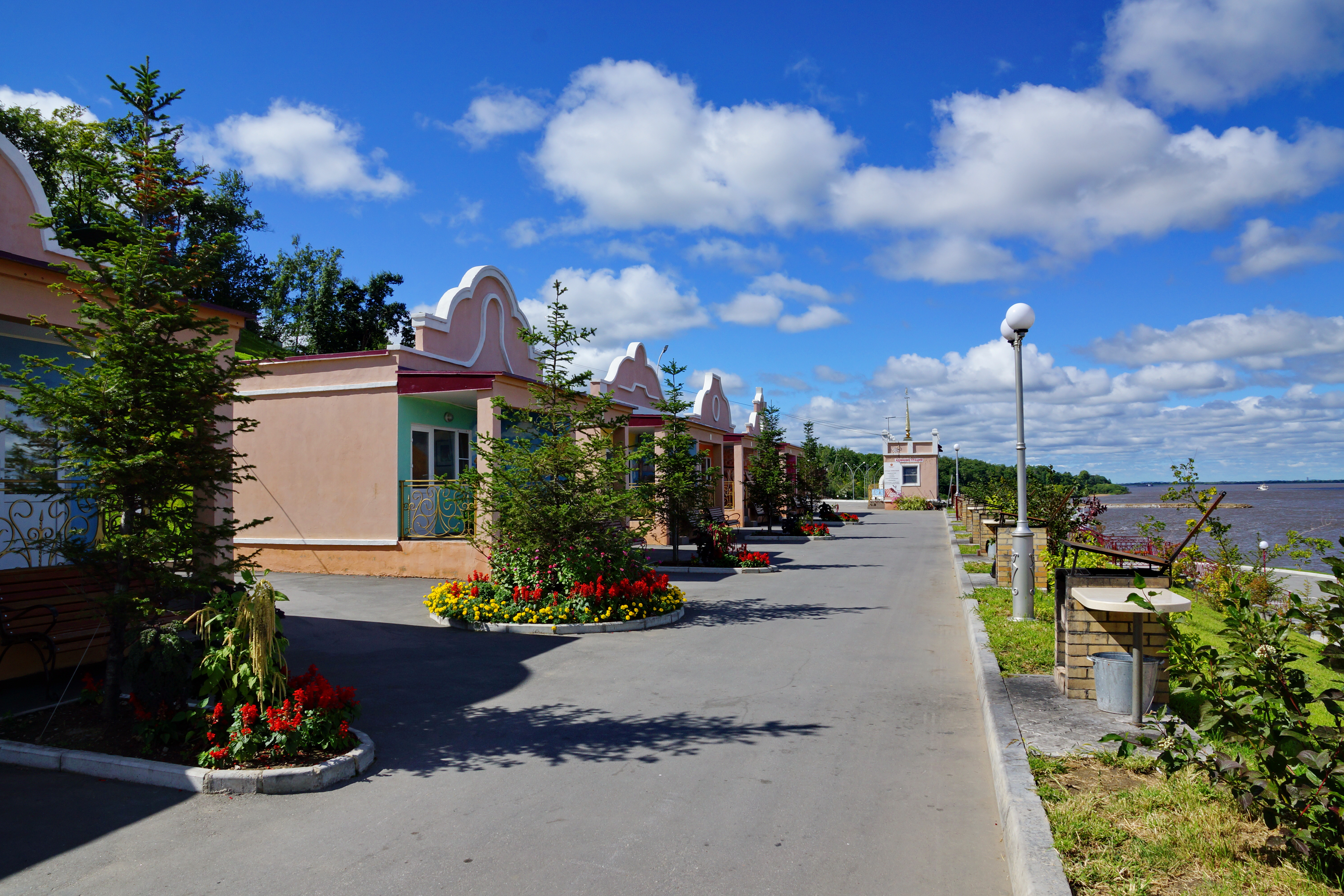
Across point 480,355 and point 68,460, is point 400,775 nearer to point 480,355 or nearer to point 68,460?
point 68,460

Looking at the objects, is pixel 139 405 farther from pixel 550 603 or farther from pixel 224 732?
pixel 550 603

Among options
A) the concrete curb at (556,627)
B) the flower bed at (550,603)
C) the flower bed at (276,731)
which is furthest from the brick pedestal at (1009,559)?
the flower bed at (276,731)

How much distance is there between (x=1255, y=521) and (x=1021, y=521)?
2266 inches

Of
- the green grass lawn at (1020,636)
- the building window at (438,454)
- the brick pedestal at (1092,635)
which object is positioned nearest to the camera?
the brick pedestal at (1092,635)

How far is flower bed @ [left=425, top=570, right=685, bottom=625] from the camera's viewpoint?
1023cm

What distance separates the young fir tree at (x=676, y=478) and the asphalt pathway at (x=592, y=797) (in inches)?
309

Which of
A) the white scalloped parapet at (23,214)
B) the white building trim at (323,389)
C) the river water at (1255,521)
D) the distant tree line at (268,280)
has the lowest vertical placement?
the river water at (1255,521)

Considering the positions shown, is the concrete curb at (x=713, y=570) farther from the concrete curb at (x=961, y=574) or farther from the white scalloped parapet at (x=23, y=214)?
the white scalloped parapet at (x=23, y=214)

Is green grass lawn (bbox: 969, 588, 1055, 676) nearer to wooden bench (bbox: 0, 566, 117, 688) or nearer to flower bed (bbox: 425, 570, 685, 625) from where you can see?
flower bed (bbox: 425, 570, 685, 625)

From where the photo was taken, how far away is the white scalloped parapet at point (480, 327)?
53.8ft

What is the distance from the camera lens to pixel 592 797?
15.7 feet

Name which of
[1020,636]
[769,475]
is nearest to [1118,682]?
[1020,636]

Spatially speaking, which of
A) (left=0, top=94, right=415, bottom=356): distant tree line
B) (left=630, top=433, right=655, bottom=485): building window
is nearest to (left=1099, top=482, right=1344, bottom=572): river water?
(left=630, top=433, right=655, bottom=485): building window

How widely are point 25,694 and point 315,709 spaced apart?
3481 millimetres
